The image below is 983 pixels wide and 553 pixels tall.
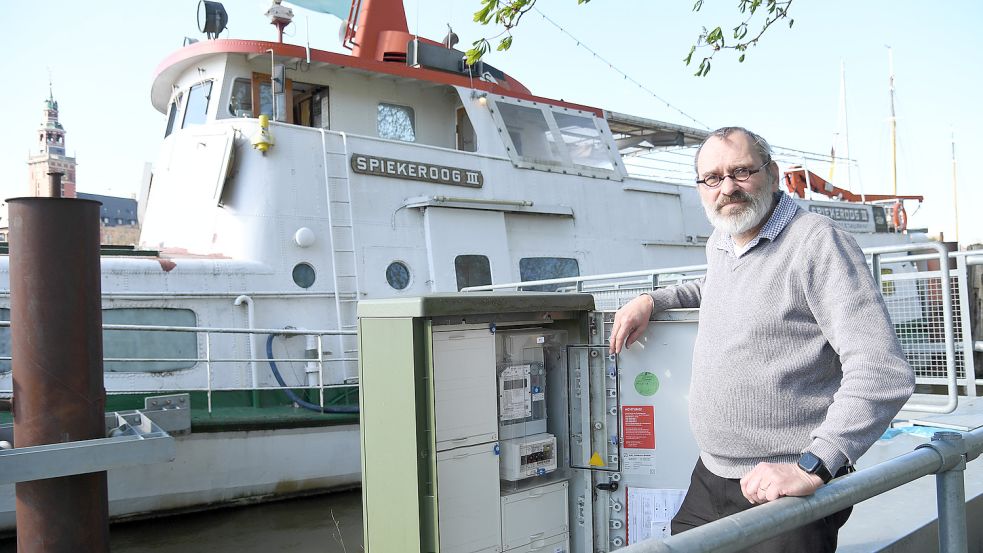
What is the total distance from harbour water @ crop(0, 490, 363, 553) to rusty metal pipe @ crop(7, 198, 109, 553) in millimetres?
2177

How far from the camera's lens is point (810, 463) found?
188cm

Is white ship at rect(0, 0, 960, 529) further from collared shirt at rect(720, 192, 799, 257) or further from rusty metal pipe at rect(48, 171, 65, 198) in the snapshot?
collared shirt at rect(720, 192, 799, 257)

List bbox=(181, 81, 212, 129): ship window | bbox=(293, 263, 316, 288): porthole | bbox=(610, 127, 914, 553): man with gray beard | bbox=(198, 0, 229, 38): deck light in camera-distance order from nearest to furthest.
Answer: bbox=(610, 127, 914, 553): man with gray beard
bbox=(293, 263, 316, 288): porthole
bbox=(181, 81, 212, 129): ship window
bbox=(198, 0, 229, 38): deck light

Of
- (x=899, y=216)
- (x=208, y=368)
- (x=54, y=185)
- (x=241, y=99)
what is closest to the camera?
(x=54, y=185)

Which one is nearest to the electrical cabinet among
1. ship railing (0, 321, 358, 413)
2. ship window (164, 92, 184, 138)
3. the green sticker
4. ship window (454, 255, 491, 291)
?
the green sticker

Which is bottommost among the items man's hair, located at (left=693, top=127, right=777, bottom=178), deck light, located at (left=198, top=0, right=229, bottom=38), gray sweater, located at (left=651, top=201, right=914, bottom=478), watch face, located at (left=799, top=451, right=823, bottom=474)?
watch face, located at (left=799, top=451, right=823, bottom=474)

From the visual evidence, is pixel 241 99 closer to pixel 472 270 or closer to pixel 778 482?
pixel 472 270

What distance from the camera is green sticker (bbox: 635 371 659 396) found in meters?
4.06

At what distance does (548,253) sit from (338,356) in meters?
3.45

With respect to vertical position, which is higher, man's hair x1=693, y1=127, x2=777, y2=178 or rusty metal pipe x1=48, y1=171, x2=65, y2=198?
rusty metal pipe x1=48, y1=171, x2=65, y2=198

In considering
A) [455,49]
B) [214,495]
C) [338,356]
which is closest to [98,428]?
[214,495]

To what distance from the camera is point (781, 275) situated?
2.21 m

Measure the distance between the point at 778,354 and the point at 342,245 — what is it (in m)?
6.95

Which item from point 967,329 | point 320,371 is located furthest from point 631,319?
point 320,371
